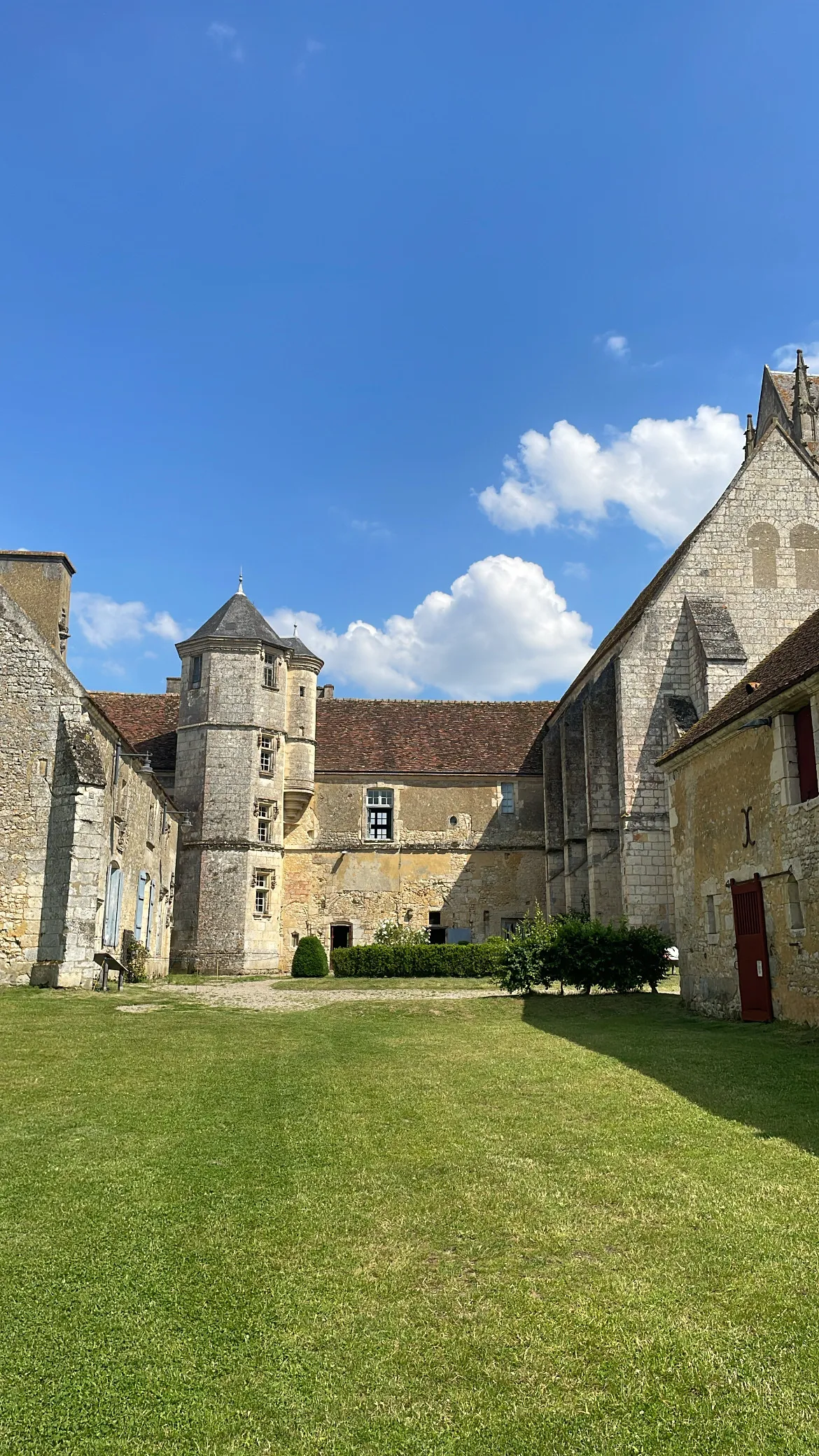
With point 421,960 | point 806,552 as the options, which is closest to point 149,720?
point 421,960

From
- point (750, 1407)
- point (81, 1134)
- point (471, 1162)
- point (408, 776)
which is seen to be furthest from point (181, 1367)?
point (408, 776)

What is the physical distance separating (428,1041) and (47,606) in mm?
13612

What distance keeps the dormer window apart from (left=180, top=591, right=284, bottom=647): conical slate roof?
425 millimetres

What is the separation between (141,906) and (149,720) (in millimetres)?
12440

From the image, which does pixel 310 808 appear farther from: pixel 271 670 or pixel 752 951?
pixel 752 951

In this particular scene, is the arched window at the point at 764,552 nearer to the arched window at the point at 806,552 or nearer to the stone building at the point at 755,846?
the arched window at the point at 806,552

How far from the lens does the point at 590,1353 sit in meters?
3.38

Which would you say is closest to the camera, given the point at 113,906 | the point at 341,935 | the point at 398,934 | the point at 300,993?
the point at 113,906

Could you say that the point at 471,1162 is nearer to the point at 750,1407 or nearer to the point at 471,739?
the point at 750,1407

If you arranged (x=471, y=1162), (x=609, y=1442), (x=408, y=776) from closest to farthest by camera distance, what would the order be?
(x=609, y=1442) → (x=471, y=1162) → (x=408, y=776)

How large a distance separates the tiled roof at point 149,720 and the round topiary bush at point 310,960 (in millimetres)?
8378

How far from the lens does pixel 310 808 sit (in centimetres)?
3259

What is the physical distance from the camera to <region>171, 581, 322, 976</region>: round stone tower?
93.9 ft

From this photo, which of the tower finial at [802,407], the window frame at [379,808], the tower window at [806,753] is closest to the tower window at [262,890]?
the window frame at [379,808]
